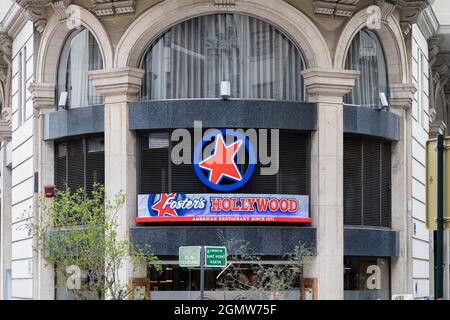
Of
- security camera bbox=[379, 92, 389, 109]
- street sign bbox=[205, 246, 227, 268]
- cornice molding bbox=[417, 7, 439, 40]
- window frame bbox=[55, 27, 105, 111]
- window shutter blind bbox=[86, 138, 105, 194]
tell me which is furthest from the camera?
cornice molding bbox=[417, 7, 439, 40]

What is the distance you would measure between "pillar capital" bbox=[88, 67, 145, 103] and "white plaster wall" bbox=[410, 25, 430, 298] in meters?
11.1

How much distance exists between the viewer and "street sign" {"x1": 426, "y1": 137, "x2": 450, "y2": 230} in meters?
5.86

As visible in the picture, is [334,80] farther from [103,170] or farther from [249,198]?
[103,170]

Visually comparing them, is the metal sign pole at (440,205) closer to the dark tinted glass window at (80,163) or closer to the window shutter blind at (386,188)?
the dark tinted glass window at (80,163)

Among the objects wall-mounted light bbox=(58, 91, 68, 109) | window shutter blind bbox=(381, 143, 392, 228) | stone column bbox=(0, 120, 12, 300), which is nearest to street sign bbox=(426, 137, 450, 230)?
wall-mounted light bbox=(58, 91, 68, 109)

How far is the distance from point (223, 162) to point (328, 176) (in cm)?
359

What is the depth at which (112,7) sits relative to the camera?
34.2 meters

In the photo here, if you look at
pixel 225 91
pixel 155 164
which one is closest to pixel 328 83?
pixel 225 91

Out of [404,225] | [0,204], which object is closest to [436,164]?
[404,225]

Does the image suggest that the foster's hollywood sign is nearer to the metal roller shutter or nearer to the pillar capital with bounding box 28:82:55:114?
the metal roller shutter

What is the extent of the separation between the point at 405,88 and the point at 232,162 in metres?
8.19

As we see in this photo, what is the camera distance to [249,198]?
32781 millimetres

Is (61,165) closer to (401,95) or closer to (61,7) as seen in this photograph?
(61,7)

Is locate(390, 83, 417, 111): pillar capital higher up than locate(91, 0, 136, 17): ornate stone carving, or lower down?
lower down
